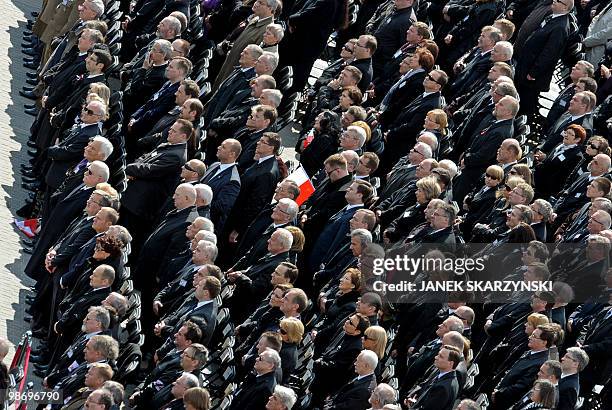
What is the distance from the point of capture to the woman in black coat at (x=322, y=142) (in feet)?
66.3

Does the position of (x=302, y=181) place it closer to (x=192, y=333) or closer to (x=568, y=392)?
(x=192, y=333)

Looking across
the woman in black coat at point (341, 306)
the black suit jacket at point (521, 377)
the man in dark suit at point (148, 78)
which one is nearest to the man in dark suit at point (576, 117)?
the woman in black coat at point (341, 306)

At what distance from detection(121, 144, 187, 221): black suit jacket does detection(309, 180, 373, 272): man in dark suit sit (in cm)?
157

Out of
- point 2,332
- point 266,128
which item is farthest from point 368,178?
point 2,332

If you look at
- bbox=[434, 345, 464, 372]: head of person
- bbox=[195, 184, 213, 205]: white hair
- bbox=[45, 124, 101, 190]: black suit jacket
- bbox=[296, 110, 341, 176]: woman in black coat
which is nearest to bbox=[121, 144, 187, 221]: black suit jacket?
bbox=[45, 124, 101, 190]: black suit jacket

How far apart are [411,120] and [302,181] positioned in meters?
1.82

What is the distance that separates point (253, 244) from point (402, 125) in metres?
2.56

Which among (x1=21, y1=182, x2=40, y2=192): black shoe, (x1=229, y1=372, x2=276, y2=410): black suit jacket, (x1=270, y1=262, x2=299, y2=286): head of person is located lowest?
(x1=21, y1=182, x2=40, y2=192): black shoe

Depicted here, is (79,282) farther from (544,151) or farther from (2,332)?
(544,151)

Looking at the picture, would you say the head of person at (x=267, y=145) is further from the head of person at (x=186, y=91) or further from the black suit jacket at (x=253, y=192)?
the head of person at (x=186, y=91)

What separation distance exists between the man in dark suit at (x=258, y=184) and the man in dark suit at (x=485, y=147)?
6.19 ft

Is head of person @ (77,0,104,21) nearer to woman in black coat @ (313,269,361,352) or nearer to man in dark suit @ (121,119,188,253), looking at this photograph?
man in dark suit @ (121,119,188,253)

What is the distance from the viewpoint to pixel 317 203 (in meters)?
19.1

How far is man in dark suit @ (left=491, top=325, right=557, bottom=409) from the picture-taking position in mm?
17047
